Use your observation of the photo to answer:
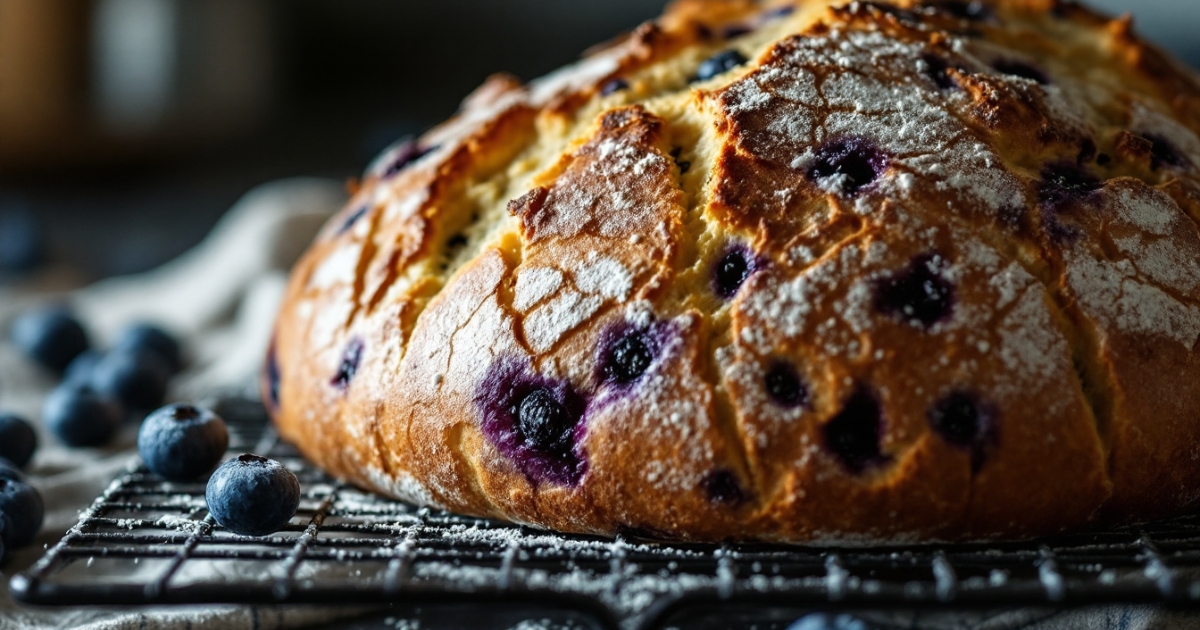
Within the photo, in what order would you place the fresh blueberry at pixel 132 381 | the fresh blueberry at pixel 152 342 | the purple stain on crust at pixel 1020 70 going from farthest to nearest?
1. the fresh blueberry at pixel 152 342
2. the fresh blueberry at pixel 132 381
3. the purple stain on crust at pixel 1020 70

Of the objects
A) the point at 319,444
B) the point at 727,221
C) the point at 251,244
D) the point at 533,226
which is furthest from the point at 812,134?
the point at 251,244

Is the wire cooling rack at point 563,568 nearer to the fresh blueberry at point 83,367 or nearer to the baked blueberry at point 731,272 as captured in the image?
the baked blueberry at point 731,272

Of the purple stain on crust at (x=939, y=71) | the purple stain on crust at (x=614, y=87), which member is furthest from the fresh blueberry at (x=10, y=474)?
the purple stain on crust at (x=939, y=71)

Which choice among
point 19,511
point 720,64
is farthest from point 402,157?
point 19,511

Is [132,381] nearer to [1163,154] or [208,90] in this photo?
[1163,154]

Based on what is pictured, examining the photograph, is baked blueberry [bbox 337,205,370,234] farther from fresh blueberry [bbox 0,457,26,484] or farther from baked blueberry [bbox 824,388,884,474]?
baked blueberry [bbox 824,388,884,474]

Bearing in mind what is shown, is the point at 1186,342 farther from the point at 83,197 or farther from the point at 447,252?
the point at 83,197
